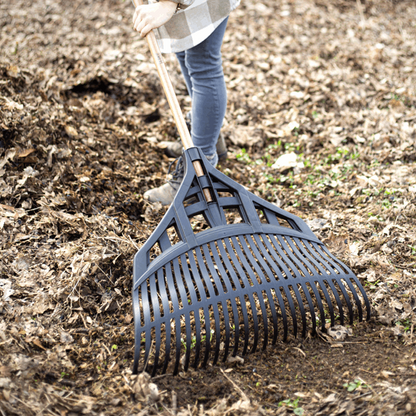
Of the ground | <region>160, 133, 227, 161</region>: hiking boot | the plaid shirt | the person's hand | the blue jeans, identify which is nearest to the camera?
the ground

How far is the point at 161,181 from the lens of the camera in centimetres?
257

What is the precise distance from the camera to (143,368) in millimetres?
1419

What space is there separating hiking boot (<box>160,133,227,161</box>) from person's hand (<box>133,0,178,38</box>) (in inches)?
44.2

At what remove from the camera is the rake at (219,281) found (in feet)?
4.75

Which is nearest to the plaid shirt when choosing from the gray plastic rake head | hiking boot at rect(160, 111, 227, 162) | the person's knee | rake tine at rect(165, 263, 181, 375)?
the person's knee

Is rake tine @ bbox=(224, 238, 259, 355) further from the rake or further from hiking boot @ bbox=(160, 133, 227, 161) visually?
hiking boot @ bbox=(160, 133, 227, 161)

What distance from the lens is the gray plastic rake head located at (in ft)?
4.73

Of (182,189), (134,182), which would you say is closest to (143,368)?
(182,189)

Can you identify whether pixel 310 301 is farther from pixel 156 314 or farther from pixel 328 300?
pixel 156 314

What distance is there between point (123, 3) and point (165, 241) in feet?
14.4

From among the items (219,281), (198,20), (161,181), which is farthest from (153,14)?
(219,281)

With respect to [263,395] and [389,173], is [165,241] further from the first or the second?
[389,173]

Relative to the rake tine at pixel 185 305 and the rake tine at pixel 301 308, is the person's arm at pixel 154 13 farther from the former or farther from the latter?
the rake tine at pixel 301 308

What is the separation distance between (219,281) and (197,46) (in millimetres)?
1247
